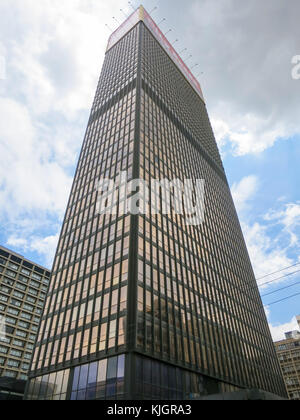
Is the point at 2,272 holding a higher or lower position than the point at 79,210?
higher

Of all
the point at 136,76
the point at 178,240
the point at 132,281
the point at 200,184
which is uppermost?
the point at 136,76

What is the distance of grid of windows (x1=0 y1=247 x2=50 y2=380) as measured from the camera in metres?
87.8

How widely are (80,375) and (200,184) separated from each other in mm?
57283

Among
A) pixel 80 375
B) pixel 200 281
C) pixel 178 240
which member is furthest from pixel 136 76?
pixel 80 375

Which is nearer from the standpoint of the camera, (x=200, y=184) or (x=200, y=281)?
(x=200, y=281)

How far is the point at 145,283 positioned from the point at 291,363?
107252 millimetres

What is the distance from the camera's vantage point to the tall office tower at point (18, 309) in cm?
8775

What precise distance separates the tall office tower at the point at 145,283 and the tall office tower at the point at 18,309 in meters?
40.5

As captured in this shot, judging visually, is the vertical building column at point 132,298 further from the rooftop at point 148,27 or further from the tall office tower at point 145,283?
the rooftop at point 148,27

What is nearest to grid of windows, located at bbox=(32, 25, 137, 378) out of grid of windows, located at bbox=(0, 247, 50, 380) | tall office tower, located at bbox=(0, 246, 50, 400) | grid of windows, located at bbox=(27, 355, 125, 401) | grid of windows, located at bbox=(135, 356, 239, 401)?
grid of windows, located at bbox=(27, 355, 125, 401)

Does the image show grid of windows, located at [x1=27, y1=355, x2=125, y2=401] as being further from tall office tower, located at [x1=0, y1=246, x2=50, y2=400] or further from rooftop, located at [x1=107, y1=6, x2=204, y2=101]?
rooftop, located at [x1=107, y1=6, x2=204, y2=101]

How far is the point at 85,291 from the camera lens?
47.1m

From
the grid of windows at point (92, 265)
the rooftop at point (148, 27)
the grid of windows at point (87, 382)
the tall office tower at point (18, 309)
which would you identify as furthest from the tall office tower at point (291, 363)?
the rooftop at point (148, 27)

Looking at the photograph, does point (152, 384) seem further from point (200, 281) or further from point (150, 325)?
point (200, 281)
